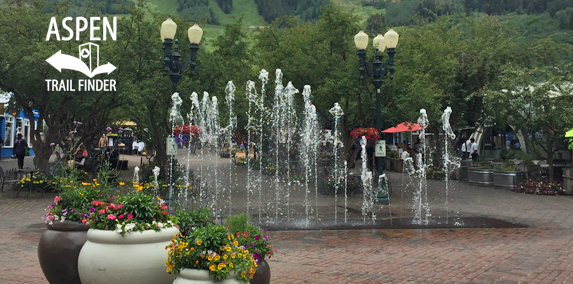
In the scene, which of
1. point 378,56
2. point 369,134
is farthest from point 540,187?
point 378,56

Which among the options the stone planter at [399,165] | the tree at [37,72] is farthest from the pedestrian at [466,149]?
the tree at [37,72]

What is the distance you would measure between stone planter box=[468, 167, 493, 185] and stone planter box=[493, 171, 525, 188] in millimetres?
886

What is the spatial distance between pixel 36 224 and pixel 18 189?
18.8 feet

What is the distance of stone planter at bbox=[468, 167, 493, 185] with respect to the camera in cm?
1941

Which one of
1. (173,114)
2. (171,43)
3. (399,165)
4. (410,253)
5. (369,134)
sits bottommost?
(410,253)

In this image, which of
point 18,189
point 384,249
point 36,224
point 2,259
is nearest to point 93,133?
point 18,189

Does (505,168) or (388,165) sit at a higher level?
(505,168)

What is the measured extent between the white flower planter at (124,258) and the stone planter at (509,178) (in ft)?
52.8

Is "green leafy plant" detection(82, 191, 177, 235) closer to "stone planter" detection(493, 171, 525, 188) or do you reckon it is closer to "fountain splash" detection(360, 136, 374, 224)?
"fountain splash" detection(360, 136, 374, 224)

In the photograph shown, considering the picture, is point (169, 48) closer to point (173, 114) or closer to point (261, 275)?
point (173, 114)

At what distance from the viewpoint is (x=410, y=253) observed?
7.58 meters

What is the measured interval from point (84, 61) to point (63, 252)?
1407 centimetres

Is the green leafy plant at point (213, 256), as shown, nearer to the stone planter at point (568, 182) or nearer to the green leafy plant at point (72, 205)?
the green leafy plant at point (72, 205)

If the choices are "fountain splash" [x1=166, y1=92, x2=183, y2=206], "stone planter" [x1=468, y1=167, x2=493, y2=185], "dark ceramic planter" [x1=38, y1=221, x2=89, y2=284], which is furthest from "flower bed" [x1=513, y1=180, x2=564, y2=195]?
"dark ceramic planter" [x1=38, y1=221, x2=89, y2=284]
